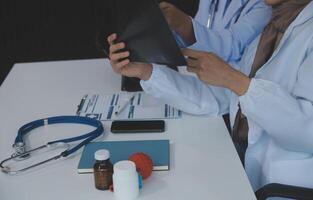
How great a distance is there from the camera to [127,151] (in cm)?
128

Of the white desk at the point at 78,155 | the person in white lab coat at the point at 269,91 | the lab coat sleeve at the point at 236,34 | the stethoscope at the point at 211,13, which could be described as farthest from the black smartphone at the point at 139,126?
the stethoscope at the point at 211,13

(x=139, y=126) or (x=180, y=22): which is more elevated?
(x=180, y=22)

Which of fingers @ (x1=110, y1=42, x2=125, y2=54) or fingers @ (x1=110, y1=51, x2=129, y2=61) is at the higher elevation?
fingers @ (x1=110, y1=42, x2=125, y2=54)

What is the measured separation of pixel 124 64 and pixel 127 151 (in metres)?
0.34

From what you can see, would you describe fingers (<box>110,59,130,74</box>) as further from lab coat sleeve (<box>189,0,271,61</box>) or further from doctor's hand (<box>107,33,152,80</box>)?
lab coat sleeve (<box>189,0,271,61</box>)

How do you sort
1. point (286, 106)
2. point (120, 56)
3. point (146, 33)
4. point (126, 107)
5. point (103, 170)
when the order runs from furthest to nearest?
point (126, 107)
point (120, 56)
point (146, 33)
point (286, 106)
point (103, 170)

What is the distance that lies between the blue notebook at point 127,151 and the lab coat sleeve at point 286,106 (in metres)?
0.25

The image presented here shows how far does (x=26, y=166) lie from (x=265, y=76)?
2.36ft

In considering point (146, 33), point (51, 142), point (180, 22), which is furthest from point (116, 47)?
point (180, 22)

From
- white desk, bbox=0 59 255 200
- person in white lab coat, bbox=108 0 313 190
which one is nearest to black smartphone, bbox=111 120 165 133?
white desk, bbox=0 59 255 200

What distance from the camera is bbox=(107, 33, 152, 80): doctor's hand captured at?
1480 millimetres

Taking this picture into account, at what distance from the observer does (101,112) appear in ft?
5.08

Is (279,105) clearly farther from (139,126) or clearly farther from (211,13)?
(211,13)

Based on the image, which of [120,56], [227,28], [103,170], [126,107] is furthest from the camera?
[227,28]
